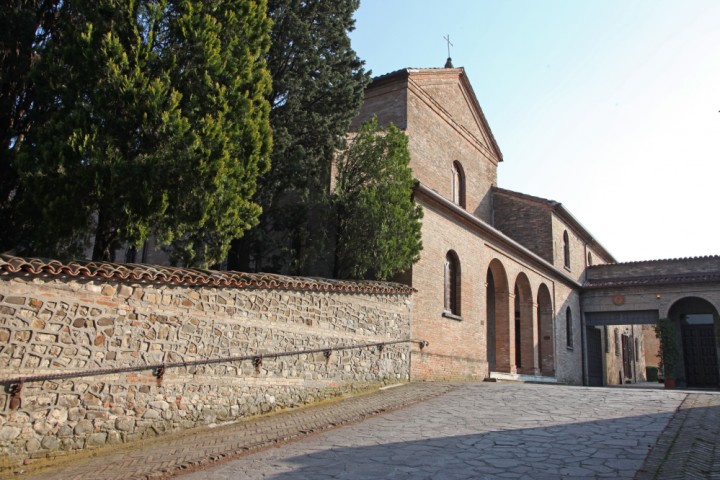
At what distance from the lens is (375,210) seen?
43.4ft

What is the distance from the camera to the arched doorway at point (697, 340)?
79.9 ft

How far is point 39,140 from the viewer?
8469 millimetres

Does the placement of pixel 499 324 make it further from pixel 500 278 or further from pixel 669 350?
pixel 669 350

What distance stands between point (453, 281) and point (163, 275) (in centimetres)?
1023

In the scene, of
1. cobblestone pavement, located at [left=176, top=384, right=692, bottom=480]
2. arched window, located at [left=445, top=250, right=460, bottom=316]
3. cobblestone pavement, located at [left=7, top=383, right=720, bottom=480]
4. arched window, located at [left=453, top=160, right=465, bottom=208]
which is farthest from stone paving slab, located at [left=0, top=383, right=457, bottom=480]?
arched window, located at [left=453, top=160, right=465, bottom=208]

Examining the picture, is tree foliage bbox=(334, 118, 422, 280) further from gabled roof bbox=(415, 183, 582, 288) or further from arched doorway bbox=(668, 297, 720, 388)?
arched doorway bbox=(668, 297, 720, 388)

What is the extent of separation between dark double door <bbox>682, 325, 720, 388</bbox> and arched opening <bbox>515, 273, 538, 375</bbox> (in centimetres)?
874

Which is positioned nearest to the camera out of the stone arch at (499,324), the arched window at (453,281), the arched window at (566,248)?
the arched window at (453,281)

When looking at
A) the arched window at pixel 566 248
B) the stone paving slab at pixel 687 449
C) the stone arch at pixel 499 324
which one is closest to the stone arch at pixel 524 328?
the stone arch at pixel 499 324

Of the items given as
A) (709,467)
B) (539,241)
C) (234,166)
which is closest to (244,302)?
(234,166)

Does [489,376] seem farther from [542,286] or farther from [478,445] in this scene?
[478,445]

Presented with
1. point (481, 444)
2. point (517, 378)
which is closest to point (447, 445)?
point (481, 444)

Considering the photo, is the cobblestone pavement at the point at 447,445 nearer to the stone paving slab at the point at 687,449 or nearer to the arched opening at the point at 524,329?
the stone paving slab at the point at 687,449

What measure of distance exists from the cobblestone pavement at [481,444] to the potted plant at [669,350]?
1430 cm
